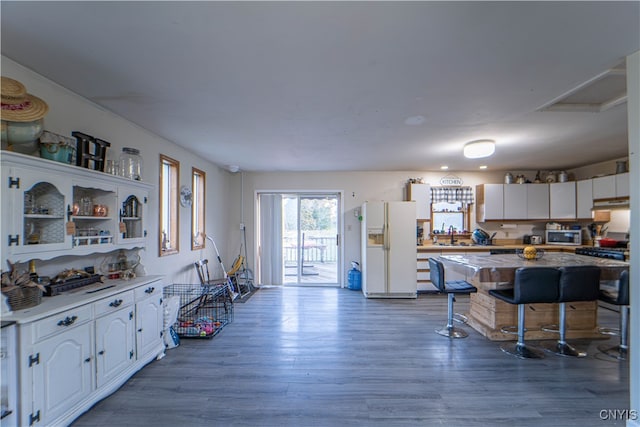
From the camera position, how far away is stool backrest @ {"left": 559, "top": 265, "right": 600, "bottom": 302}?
2.70 metres

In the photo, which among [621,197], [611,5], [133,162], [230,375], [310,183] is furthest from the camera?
[310,183]

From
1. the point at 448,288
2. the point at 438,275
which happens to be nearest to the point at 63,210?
the point at 438,275

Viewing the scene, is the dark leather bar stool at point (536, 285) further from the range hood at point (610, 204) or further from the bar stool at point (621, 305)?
the range hood at point (610, 204)

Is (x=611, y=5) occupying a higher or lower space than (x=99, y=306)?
higher

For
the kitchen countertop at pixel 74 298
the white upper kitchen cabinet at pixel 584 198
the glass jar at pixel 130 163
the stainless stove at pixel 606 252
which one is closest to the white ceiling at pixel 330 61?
the glass jar at pixel 130 163

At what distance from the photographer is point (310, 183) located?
5.87 m

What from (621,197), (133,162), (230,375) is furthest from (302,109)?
(621,197)

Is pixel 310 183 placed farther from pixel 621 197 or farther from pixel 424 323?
pixel 621 197

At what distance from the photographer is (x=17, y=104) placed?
5.66ft

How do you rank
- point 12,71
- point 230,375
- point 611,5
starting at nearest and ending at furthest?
point 611,5, point 12,71, point 230,375

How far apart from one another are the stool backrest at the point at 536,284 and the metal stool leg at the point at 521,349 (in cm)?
21

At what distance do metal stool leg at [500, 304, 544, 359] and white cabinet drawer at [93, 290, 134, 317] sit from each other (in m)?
3.72

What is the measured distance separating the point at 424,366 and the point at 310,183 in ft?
13.2

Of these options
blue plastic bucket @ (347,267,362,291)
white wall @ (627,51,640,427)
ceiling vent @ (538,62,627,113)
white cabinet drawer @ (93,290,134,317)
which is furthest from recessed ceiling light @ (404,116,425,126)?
blue plastic bucket @ (347,267,362,291)
